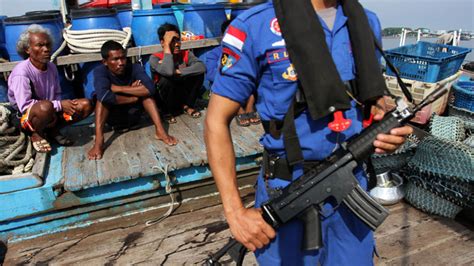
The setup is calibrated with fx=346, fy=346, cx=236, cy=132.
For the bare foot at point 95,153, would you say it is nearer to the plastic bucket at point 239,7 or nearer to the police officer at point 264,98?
the police officer at point 264,98

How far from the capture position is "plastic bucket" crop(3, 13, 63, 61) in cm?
415

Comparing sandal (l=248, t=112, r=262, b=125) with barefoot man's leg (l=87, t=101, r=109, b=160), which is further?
sandal (l=248, t=112, r=262, b=125)

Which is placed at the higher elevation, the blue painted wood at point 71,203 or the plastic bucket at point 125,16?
the plastic bucket at point 125,16

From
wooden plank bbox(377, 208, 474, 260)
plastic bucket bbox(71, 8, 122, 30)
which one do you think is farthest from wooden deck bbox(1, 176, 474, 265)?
plastic bucket bbox(71, 8, 122, 30)

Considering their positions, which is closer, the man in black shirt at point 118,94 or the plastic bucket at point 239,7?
the man in black shirt at point 118,94

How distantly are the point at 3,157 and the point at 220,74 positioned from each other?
281cm

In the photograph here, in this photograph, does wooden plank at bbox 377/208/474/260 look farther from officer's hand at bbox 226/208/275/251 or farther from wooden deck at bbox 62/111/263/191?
officer's hand at bbox 226/208/275/251

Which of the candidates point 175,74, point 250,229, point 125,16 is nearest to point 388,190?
point 250,229

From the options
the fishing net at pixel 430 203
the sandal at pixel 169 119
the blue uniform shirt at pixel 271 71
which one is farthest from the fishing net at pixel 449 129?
the sandal at pixel 169 119

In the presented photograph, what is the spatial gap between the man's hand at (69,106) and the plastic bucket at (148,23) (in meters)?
1.54

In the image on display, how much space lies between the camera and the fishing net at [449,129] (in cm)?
348

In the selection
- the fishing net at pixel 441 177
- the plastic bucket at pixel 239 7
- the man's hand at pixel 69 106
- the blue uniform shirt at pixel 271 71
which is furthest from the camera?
the plastic bucket at pixel 239 7

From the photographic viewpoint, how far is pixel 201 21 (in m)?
5.05

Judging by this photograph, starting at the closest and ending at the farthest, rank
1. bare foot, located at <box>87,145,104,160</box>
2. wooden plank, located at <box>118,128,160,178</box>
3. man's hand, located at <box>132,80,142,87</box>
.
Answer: wooden plank, located at <box>118,128,160,178</box> < bare foot, located at <box>87,145,104,160</box> < man's hand, located at <box>132,80,142,87</box>
